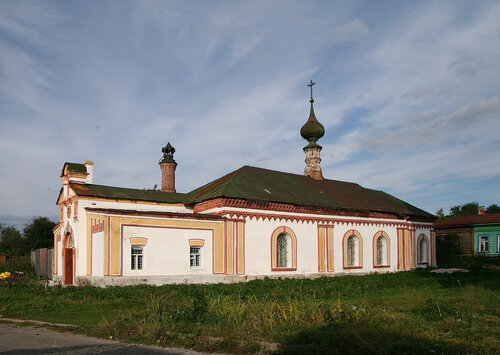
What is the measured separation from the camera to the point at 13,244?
4100 centimetres

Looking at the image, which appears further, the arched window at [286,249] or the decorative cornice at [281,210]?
the arched window at [286,249]

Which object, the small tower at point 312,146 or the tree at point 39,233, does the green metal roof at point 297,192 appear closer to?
the small tower at point 312,146

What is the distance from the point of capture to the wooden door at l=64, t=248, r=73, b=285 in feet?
71.2

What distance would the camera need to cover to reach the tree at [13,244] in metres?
39.4

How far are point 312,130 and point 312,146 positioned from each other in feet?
3.82

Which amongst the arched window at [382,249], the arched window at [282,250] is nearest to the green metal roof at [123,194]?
the arched window at [282,250]

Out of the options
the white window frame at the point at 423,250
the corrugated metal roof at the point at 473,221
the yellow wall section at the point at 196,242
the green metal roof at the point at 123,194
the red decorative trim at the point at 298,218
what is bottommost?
the white window frame at the point at 423,250

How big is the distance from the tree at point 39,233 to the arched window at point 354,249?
85.2ft

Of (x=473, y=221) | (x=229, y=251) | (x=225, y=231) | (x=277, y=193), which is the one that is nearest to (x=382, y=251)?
(x=277, y=193)

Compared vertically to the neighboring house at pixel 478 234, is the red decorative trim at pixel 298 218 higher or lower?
higher

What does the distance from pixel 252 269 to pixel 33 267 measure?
51.9 ft

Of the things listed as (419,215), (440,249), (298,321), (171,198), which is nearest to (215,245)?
(171,198)

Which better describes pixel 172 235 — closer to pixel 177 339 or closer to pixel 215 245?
pixel 215 245

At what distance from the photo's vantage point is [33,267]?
100 ft
